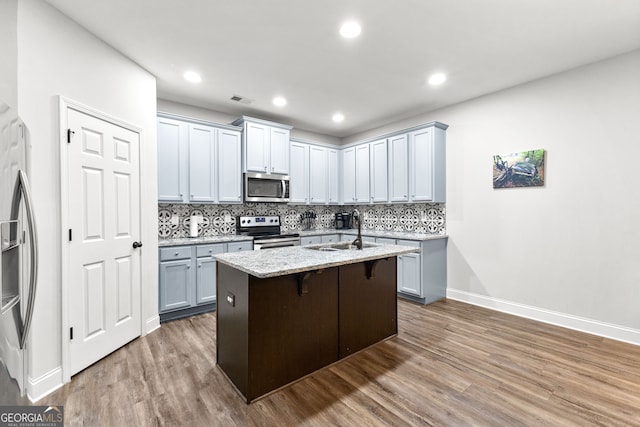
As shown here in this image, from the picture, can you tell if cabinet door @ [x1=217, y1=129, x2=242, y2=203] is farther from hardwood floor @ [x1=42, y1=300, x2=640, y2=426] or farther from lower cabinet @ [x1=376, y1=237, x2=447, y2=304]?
lower cabinet @ [x1=376, y1=237, x2=447, y2=304]

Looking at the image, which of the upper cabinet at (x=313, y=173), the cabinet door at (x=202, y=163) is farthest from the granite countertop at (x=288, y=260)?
the upper cabinet at (x=313, y=173)

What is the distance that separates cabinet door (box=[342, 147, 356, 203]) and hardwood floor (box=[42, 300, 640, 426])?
2.96m

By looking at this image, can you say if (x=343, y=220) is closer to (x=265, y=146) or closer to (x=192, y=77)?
(x=265, y=146)

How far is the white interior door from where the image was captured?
90.2 inches

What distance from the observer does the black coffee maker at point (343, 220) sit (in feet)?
18.5

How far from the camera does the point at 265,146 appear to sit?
176 inches

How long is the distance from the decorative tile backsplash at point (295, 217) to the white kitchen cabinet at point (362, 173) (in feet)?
1.27

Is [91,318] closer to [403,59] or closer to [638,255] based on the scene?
[403,59]

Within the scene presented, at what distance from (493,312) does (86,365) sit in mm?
4327

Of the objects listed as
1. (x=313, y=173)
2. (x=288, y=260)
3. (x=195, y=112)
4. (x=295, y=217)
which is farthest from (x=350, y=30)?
(x=295, y=217)

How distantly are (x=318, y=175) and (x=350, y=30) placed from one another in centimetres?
303

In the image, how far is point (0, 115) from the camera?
1070 mm

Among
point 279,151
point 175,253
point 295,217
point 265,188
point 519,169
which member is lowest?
point 175,253

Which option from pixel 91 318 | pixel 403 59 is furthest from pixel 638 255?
pixel 91 318
